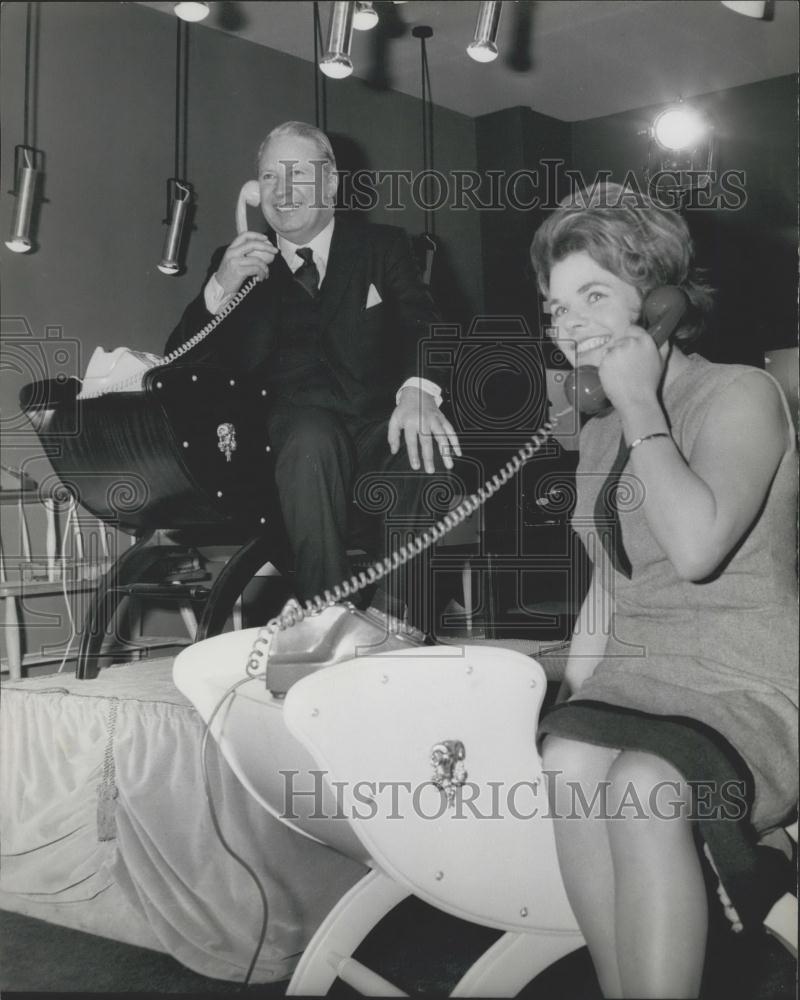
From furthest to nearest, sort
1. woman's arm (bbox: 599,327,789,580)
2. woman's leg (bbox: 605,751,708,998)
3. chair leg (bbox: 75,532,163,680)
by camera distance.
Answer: chair leg (bbox: 75,532,163,680), woman's arm (bbox: 599,327,789,580), woman's leg (bbox: 605,751,708,998)

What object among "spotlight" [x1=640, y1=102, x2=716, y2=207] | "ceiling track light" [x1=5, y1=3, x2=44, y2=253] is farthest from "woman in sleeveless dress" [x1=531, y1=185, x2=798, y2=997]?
"ceiling track light" [x1=5, y1=3, x2=44, y2=253]

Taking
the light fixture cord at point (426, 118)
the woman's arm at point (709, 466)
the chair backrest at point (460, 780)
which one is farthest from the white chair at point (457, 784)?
the light fixture cord at point (426, 118)

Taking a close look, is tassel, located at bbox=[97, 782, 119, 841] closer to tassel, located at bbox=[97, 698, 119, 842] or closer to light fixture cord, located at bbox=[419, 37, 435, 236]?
tassel, located at bbox=[97, 698, 119, 842]

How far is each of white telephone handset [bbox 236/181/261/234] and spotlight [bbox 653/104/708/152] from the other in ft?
2.10

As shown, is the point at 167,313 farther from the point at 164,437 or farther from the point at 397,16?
the point at 397,16

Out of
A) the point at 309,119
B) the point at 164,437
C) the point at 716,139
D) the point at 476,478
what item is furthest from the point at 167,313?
the point at 716,139

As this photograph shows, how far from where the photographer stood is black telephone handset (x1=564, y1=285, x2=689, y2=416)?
3.73 feet

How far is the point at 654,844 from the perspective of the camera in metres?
0.91

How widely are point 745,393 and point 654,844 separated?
1.63 ft

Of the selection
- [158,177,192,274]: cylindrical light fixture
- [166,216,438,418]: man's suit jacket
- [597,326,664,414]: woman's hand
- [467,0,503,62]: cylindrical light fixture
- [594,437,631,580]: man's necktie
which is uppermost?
[467,0,503,62]: cylindrical light fixture

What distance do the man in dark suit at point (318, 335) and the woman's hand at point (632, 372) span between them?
425 mm

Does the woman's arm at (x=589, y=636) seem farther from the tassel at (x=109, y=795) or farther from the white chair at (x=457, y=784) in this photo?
the tassel at (x=109, y=795)

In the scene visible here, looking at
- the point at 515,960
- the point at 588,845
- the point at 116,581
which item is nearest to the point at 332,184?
the point at 116,581

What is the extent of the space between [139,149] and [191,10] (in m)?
0.23
